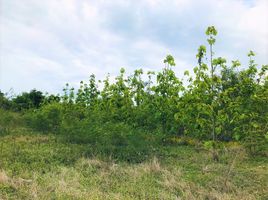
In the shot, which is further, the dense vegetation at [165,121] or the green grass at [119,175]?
the dense vegetation at [165,121]

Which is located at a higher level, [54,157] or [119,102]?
[119,102]

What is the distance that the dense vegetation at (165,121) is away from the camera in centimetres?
942

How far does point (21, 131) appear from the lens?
13336mm

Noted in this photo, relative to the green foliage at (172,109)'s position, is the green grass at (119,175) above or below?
below

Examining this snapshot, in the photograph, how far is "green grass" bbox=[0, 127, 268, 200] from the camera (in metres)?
6.04

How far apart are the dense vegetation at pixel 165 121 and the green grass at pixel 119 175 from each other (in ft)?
0.25

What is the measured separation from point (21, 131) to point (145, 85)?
544 centimetres

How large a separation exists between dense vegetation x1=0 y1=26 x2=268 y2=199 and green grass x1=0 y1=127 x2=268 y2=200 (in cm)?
8

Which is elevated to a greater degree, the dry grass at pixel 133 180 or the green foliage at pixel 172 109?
the green foliage at pixel 172 109

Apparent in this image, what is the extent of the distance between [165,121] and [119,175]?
238 inches

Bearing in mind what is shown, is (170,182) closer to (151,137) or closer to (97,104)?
(151,137)

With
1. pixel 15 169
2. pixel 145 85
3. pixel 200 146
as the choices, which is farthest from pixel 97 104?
pixel 15 169

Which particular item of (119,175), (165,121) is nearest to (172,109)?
(165,121)

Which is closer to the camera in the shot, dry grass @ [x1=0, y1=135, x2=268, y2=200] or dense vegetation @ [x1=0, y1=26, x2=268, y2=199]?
dry grass @ [x1=0, y1=135, x2=268, y2=200]
